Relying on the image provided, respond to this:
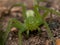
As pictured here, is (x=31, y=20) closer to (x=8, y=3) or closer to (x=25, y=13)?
(x=25, y=13)

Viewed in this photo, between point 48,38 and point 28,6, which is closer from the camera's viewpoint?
point 48,38

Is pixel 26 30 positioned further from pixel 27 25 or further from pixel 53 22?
pixel 53 22

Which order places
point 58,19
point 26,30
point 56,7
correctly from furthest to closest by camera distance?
point 56,7, point 58,19, point 26,30

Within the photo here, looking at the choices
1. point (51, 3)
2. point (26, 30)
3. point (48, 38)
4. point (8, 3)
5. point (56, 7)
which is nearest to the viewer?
point (48, 38)

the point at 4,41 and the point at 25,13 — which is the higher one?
the point at 25,13

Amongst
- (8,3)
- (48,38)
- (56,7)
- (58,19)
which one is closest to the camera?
(48,38)

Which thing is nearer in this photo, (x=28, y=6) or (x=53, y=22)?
(x=53, y=22)

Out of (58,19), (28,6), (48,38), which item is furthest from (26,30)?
(28,6)

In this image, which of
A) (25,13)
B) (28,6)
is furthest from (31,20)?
(28,6)

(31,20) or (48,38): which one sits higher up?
(31,20)
